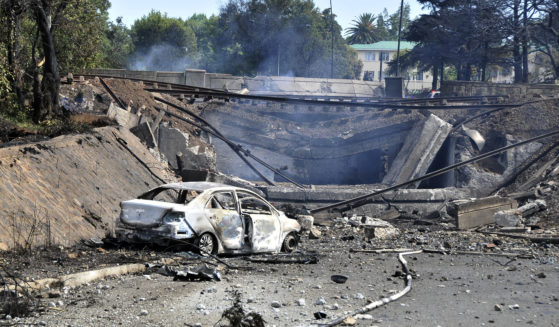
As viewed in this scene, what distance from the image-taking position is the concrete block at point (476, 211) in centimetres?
1708

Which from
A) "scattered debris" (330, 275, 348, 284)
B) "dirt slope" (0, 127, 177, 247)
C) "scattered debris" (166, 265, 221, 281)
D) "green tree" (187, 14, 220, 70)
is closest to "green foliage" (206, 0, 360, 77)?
"green tree" (187, 14, 220, 70)

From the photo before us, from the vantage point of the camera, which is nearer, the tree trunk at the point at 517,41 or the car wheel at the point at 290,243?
the car wheel at the point at 290,243

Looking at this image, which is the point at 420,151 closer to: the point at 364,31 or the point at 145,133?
the point at 145,133

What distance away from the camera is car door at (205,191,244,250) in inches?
428

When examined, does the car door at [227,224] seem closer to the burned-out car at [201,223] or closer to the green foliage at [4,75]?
the burned-out car at [201,223]

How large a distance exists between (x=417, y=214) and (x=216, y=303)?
15.4 meters

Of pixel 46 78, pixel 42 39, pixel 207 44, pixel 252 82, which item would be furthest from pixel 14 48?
pixel 207 44

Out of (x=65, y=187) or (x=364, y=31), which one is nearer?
(x=65, y=187)

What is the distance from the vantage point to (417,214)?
21.6m

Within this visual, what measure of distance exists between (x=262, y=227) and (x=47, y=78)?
→ 9.84 meters

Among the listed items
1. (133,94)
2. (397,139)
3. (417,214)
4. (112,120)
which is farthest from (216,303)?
(397,139)

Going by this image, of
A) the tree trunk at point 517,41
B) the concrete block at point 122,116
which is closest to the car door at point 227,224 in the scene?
the concrete block at point 122,116

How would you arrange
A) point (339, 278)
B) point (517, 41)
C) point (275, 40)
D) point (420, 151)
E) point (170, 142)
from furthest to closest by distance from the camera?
1. point (275, 40)
2. point (517, 41)
3. point (420, 151)
4. point (170, 142)
5. point (339, 278)

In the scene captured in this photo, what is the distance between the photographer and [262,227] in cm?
1190
